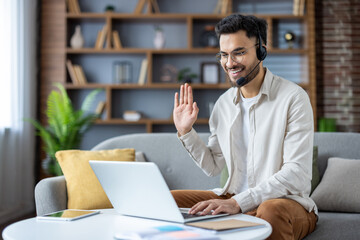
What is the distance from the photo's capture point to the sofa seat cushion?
2049 mm

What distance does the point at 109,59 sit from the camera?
514cm

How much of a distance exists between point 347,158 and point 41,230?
186 centimetres

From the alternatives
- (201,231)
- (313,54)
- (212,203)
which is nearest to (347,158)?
(212,203)

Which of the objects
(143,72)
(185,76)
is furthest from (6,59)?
(185,76)

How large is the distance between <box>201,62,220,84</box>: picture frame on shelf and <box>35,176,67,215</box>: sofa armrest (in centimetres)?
297

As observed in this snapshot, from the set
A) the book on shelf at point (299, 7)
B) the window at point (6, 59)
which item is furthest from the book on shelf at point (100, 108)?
the book on shelf at point (299, 7)

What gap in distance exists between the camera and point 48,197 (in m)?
2.25

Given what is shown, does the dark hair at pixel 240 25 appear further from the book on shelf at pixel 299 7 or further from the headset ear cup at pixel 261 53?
the book on shelf at pixel 299 7

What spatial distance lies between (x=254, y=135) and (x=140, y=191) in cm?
66

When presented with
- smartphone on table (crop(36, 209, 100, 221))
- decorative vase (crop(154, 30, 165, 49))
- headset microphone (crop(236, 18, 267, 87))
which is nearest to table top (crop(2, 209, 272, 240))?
smartphone on table (crop(36, 209, 100, 221))

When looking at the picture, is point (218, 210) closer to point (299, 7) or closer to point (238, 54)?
point (238, 54)

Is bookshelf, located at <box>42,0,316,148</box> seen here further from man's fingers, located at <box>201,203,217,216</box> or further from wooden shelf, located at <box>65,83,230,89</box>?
man's fingers, located at <box>201,203,217,216</box>

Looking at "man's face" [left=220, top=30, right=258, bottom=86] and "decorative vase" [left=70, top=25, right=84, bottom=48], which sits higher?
"decorative vase" [left=70, top=25, right=84, bottom=48]

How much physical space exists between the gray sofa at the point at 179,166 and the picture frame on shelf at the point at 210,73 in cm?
229
